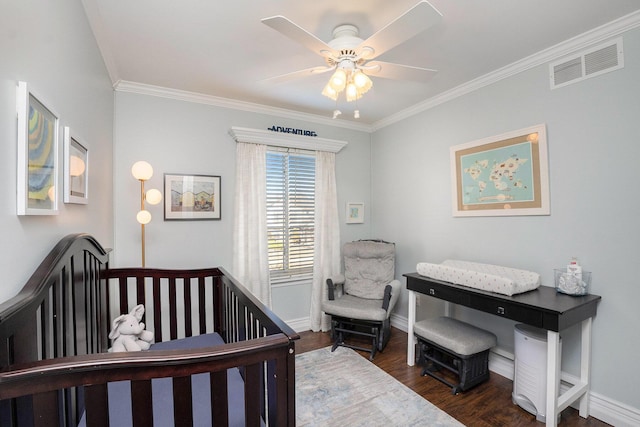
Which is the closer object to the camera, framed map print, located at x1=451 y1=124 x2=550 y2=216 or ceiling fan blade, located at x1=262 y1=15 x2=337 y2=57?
ceiling fan blade, located at x1=262 y1=15 x2=337 y2=57

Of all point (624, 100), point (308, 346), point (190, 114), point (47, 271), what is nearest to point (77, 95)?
point (47, 271)

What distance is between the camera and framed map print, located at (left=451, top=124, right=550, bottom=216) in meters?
2.30

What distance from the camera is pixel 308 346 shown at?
3.11 metres

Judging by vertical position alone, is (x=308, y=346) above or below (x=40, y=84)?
below

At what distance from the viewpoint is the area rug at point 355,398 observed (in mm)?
1989

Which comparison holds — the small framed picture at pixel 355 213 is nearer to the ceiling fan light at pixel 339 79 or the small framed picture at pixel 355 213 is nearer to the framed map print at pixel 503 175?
the framed map print at pixel 503 175

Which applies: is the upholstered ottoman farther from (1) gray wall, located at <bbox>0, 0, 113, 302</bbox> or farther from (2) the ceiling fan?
(1) gray wall, located at <bbox>0, 0, 113, 302</bbox>

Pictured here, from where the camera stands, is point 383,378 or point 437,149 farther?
point 437,149

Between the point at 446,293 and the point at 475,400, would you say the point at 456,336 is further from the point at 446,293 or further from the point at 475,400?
the point at 475,400

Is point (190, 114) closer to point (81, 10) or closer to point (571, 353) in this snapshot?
point (81, 10)

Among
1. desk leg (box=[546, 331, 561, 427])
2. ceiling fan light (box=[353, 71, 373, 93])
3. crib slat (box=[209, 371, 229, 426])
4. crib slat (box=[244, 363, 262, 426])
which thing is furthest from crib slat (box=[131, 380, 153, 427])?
desk leg (box=[546, 331, 561, 427])

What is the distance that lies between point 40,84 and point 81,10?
0.87 m

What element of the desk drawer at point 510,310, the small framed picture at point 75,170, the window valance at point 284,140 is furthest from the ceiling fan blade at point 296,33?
the desk drawer at point 510,310

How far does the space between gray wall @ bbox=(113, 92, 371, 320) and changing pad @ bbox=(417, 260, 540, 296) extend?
1.74 meters
